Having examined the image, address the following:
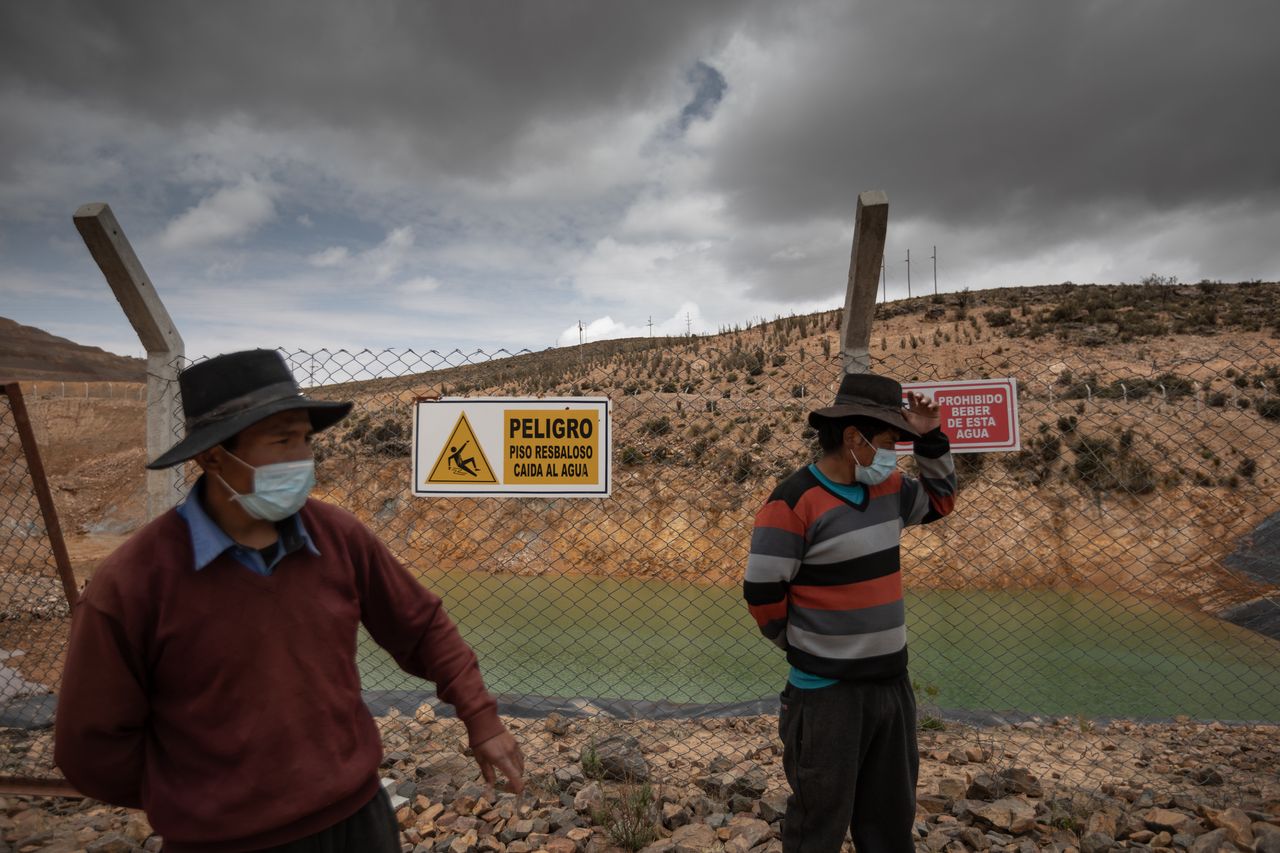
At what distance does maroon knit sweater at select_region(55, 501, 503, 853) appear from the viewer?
1682 millimetres

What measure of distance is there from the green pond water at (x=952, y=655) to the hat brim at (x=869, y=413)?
409 cm

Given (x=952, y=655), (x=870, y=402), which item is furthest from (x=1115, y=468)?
(x=870, y=402)

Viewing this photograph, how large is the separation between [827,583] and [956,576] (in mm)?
14998

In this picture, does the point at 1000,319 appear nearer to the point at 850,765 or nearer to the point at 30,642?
the point at 850,765

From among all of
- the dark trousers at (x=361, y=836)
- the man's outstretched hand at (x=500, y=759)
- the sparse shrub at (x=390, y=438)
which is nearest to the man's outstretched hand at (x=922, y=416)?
the man's outstretched hand at (x=500, y=759)

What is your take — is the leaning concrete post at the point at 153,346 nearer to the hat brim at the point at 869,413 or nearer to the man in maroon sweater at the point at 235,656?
the man in maroon sweater at the point at 235,656

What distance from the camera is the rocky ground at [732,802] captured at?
3418 mm

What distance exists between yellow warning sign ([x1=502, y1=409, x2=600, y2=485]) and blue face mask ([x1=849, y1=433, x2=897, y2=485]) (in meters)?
1.51

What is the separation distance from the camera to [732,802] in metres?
3.86

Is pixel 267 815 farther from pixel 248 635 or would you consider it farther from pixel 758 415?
pixel 758 415

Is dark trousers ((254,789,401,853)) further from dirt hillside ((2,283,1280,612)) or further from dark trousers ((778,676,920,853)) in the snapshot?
dirt hillside ((2,283,1280,612))

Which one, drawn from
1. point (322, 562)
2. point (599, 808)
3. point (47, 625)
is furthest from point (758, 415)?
point (322, 562)

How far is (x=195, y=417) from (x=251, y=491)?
257mm

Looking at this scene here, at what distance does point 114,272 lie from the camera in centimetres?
342
